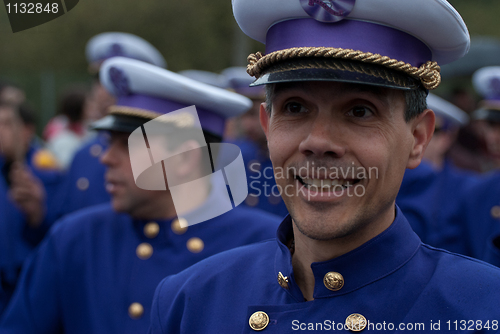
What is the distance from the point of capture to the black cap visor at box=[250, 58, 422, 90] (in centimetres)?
167

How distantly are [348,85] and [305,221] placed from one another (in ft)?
1.44

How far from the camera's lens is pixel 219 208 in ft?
10.8

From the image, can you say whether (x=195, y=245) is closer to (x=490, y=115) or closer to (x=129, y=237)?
(x=129, y=237)

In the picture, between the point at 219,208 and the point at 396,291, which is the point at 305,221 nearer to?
the point at 396,291

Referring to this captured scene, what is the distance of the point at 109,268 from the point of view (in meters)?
3.17

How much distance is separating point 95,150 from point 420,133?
14.2ft

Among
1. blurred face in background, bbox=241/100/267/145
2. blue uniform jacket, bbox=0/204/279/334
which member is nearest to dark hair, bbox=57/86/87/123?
blurred face in background, bbox=241/100/267/145

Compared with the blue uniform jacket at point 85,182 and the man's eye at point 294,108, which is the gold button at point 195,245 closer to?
the man's eye at point 294,108

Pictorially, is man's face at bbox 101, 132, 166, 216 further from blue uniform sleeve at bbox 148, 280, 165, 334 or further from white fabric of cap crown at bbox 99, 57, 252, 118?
blue uniform sleeve at bbox 148, 280, 165, 334

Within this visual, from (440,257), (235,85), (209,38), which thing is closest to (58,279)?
(440,257)

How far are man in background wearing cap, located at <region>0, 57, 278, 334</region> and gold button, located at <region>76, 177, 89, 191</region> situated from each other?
6.78 ft

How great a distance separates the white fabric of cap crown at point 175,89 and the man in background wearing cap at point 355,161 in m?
1.40

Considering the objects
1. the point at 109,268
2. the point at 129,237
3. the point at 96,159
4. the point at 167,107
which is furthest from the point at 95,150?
the point at 109,268

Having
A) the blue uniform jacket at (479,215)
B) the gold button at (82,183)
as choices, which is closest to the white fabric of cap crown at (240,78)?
the gold button at (82,183)
